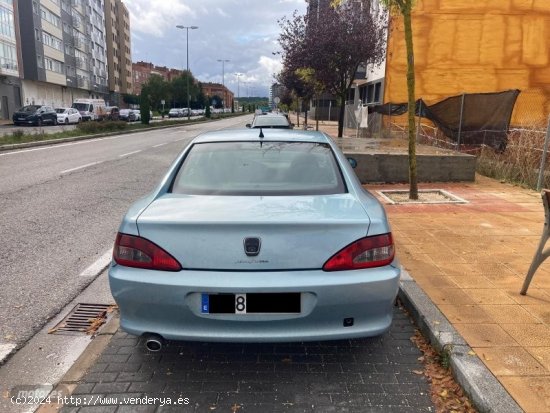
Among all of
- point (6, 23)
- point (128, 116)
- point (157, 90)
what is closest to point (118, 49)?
point (157, 90)

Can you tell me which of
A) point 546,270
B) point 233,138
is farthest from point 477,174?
point 233,138

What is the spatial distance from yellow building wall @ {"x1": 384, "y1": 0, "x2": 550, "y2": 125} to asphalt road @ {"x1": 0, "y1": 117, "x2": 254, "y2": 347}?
15623 millimetres

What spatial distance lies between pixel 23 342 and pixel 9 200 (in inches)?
227

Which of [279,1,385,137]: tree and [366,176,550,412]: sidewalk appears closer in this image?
[366,176,550,412]: sidewalk

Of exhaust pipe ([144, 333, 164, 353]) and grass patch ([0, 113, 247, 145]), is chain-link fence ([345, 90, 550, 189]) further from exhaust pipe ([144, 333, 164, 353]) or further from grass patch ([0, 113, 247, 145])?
grass patch ([0, 113, 247, 145])

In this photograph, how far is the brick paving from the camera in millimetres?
2686

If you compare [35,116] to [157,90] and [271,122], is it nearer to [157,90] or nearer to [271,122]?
[271,122]

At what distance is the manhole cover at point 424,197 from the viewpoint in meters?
8.12

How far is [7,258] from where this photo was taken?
521 cm

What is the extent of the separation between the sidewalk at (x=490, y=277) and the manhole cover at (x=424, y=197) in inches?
10.2

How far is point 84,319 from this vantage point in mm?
3865

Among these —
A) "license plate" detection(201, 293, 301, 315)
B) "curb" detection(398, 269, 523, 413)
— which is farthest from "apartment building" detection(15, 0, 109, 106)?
"license plate" detection(201, 293, 301, 315)

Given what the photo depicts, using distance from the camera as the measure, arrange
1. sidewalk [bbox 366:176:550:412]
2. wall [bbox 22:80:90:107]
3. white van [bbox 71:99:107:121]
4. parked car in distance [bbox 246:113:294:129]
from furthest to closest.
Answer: wall [bbox 22:80:90:107] → white van [bbox 71:99:107:121] → parked car in distance [bbox 246:113:294:129] → sidewalk [bbox 366:176:550:412]

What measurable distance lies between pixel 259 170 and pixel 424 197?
573 cm
